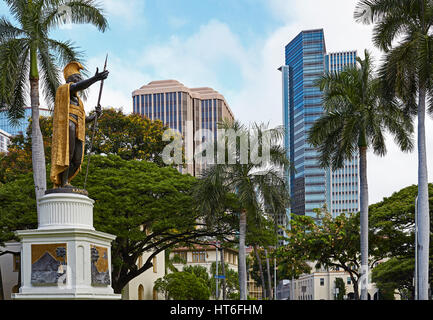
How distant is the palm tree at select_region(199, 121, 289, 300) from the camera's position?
1178 inches

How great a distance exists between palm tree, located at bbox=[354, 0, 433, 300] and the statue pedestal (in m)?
14.7

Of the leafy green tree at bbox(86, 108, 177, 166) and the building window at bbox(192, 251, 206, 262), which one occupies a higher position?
the leafy green tree at bbox(86, 108, 177, 166)

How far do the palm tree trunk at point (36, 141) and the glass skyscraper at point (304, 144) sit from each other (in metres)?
129

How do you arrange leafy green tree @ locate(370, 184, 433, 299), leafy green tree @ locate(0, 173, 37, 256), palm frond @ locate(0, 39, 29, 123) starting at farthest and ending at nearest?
1. leafy green tree @ locate(370, 184, 433, 299)
2. leafy green tree @ locate(0, 173, 37, 256)
3. palm frond @ locate(0, 39, 29, 123)

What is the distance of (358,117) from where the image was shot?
29391mm

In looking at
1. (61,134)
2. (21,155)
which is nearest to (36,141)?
(61,134)

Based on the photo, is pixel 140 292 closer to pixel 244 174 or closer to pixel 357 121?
pixel 244 174

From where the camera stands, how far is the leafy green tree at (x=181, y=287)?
156 feet

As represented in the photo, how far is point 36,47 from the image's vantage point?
24547 mm

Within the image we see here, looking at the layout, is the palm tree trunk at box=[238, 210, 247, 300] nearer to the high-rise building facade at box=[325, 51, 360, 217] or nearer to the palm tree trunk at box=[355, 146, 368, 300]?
the palm tree trunk at box=[355, 146, 368, 300]

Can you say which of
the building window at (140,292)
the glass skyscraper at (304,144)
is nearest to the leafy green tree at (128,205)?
the building window at (140,292)

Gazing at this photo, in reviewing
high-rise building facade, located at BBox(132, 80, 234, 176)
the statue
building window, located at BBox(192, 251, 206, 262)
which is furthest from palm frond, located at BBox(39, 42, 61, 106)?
high-rise building facade, located at BBox(132, 80, 234, 176)

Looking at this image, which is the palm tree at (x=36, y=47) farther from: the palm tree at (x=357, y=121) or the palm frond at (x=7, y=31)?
the palm tree at (x=357, y=121)

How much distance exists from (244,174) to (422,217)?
29.5 feet
